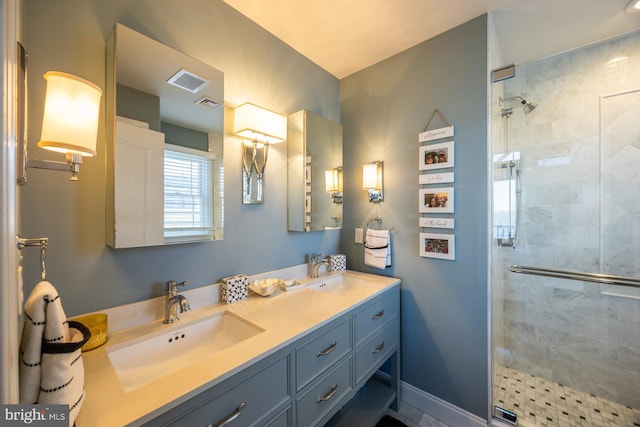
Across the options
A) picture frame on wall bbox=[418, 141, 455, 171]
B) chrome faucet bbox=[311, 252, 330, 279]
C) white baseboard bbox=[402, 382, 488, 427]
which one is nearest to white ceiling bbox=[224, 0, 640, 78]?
picture frame on wall bbox=[418, 141, 455, 171]

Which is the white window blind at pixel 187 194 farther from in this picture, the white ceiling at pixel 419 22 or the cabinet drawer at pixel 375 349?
the cabinet drawer at pixel 375 349

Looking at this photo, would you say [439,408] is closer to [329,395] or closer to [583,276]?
[329,395]

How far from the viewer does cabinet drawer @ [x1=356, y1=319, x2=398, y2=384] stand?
4.69 feet

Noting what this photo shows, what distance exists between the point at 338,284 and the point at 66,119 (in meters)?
1.75

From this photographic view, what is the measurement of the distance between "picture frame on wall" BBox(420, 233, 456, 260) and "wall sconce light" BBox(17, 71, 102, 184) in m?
1.83

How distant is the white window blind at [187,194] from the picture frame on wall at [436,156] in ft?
4.58

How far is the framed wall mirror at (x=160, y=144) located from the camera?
1.04m

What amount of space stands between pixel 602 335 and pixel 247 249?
8.58ft

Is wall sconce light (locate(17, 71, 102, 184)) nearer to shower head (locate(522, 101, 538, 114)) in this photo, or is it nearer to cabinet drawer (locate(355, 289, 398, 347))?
cabinet drawer (locate(355, 289, 398, 347))

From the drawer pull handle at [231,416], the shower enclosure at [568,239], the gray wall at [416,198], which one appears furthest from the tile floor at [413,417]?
the drawer pull handle at [231,416]

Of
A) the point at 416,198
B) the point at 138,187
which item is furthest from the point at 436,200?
the point at 138,187

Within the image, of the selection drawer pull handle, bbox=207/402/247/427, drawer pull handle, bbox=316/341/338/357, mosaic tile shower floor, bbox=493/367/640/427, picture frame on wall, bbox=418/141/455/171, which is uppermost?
picture frame on wall, bbox=418/141/455/171

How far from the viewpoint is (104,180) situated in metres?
1.06

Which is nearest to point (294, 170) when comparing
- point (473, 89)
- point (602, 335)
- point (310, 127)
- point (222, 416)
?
point (310, 127)
